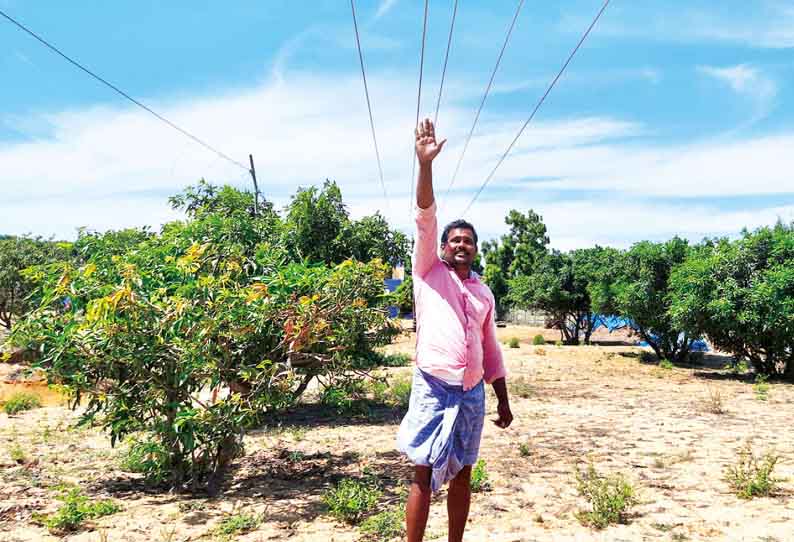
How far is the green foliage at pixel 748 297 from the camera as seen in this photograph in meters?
12.3

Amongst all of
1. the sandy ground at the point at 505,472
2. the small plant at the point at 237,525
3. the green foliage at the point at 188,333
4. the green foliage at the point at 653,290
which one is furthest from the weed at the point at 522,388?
the small plant at the point at 237,525

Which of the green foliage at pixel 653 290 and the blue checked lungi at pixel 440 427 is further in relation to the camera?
the green foliage at pixel 653 290

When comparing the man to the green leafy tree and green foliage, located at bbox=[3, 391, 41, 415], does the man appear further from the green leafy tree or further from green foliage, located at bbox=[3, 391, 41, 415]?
the green leafy tree

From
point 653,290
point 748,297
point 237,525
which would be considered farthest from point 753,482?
point 653,290

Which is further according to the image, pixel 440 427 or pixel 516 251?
pixel 516 251

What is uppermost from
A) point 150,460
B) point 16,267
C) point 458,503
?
point 16,267

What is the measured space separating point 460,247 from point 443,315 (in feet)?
1.29

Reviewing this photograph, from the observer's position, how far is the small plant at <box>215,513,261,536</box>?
4.06 metres

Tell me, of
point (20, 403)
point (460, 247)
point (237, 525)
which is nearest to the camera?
point (460, 247)

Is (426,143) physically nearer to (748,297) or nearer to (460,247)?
(460,247)

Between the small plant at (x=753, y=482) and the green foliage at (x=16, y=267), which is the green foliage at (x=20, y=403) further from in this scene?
the green foliage at (x=16, y=267)

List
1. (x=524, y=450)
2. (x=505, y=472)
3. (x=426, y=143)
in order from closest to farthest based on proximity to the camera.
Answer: (x=426, y=143) < (x=505, y=472) < (x=524, y=450)

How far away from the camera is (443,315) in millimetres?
3018

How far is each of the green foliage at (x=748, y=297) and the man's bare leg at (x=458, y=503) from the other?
11.5 meters
